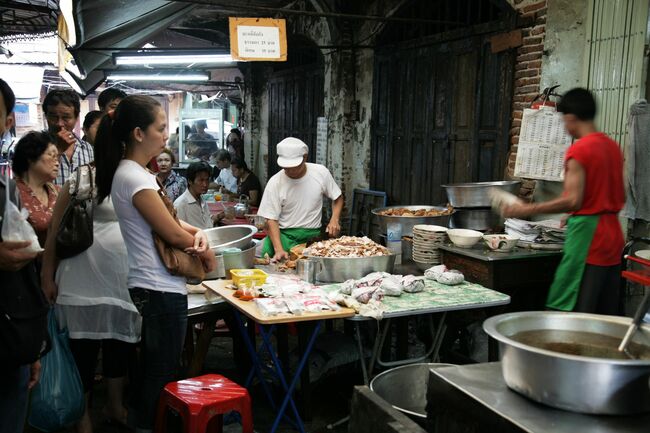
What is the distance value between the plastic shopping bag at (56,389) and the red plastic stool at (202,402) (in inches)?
27.7

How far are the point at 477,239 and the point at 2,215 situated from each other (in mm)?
4042

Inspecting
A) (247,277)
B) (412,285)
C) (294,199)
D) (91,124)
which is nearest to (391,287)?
(412,285)

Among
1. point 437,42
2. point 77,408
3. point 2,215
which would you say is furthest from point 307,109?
point 2,215

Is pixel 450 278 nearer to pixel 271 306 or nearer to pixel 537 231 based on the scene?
pixel 537 231

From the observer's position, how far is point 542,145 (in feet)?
19.9

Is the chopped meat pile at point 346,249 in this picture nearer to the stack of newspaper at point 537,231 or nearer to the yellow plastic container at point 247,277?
the yellow plastic container at point 247,277

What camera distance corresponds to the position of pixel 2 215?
2.22 m

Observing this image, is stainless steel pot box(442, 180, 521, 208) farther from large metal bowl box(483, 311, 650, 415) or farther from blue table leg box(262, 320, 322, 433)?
large metal bowl box(483, 311, 650, 415)

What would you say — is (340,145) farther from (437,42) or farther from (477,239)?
(477,239)

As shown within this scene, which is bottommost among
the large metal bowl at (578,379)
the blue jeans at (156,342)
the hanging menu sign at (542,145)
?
the blue jeans at (156,342)

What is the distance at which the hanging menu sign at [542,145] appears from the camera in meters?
5.95

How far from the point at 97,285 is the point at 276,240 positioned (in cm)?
213

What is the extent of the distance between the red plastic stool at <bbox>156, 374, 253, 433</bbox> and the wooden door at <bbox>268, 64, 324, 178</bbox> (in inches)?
336

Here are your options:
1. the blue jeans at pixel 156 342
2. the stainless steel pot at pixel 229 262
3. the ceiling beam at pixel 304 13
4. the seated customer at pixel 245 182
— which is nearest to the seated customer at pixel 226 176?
the seated customer at pixel 245 182
